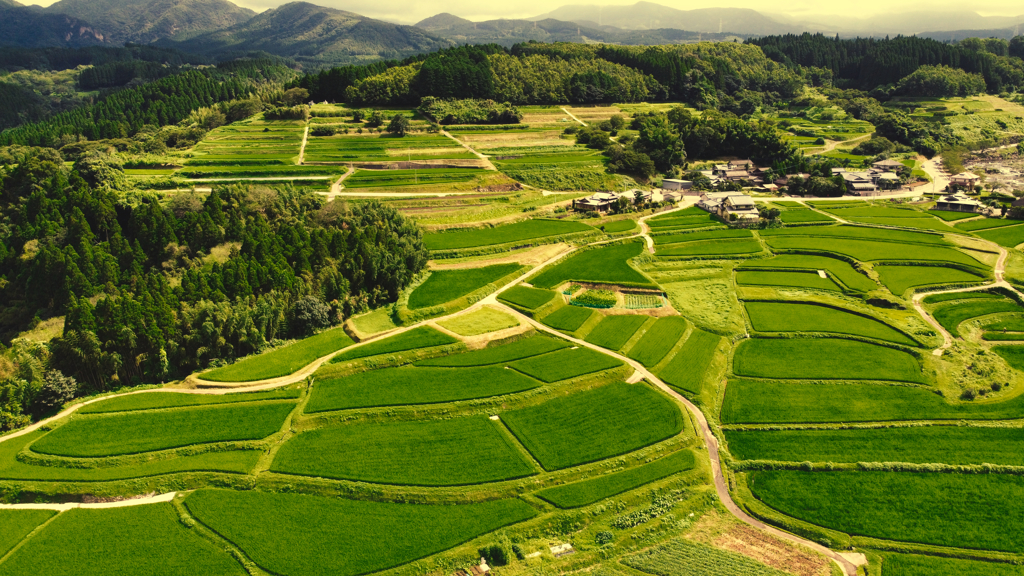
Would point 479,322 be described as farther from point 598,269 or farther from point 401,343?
point 598,269

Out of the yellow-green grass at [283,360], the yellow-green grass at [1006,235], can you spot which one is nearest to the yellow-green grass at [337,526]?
the yellow-green grass at [283,360]

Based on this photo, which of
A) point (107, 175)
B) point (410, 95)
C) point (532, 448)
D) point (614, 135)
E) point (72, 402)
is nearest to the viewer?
point (532, 448)

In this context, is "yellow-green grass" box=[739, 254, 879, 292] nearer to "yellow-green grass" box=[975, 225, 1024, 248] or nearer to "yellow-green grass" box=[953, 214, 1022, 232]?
"yellow-green grass" box=[975, 225, 1024, 248]

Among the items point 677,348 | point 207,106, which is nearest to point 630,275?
point 677,348

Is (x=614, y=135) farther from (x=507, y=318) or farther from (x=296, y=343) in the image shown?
(x=296, y=343)

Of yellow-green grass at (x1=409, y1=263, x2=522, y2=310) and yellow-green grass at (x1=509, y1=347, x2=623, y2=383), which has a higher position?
yellow-green grass at (x1=409, y1=263, x2=522, y2=310)

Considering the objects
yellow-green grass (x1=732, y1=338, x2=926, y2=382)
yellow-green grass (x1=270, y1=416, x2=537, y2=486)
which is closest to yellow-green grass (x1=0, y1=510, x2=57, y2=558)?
yellow-green grass (x1=270, y1=416, x2=537, y2=486)
